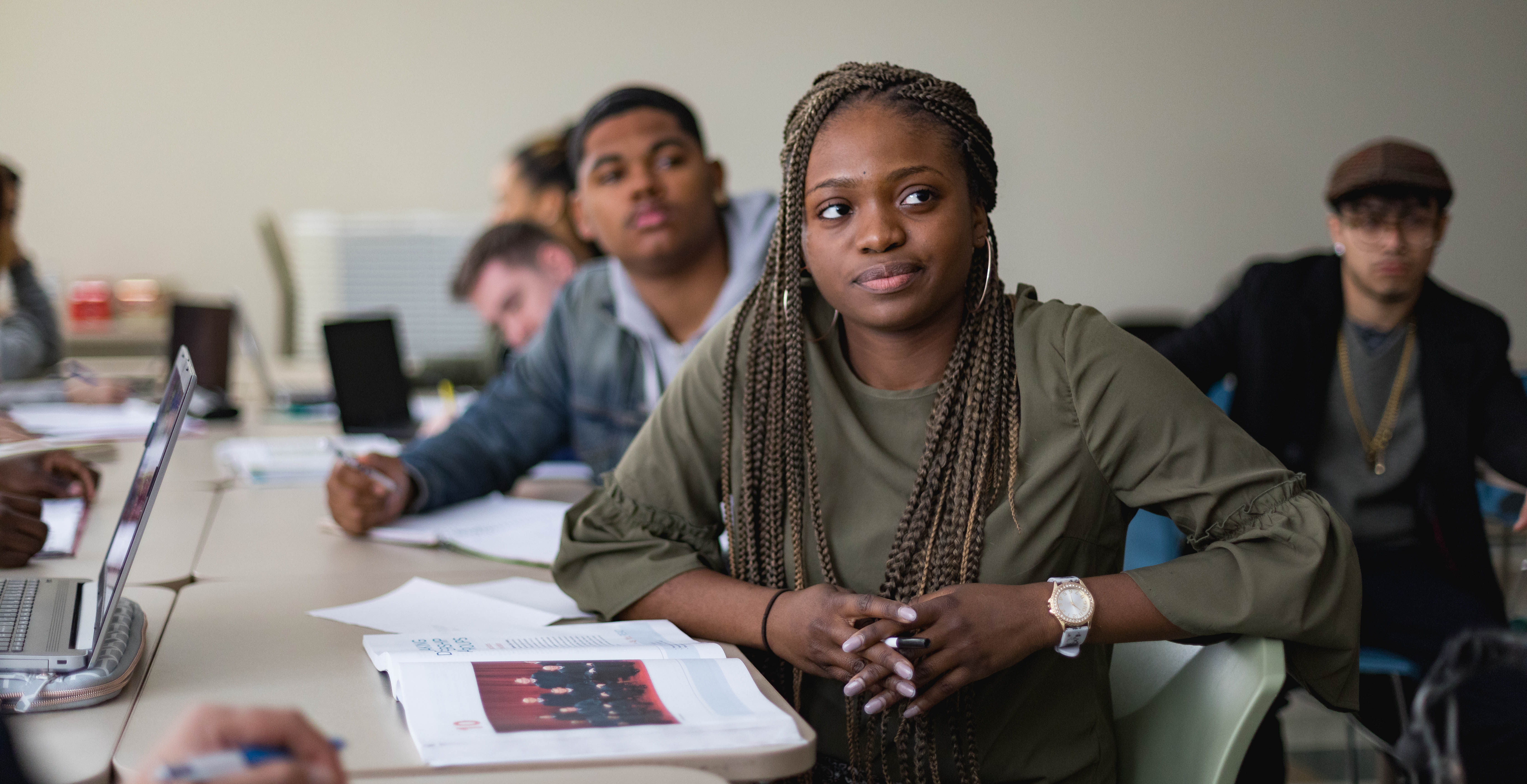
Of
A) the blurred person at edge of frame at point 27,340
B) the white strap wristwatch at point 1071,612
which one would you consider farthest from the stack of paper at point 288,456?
the white strap wristwatch at point 1071,612

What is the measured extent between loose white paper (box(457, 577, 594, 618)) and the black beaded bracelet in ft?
0.74

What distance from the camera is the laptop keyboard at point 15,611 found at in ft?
3.11

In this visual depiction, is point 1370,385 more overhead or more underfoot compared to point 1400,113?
more underfoot

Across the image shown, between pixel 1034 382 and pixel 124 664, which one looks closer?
pixel 124 664

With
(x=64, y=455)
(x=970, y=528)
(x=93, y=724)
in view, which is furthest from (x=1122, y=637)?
(x=64, y=455)

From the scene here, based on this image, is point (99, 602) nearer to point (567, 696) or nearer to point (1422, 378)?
point (567, 696)

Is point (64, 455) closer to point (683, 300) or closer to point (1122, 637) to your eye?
point (683, 300)

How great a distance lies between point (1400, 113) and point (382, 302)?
15.6 feet

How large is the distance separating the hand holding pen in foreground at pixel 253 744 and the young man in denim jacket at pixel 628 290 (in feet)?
4.27

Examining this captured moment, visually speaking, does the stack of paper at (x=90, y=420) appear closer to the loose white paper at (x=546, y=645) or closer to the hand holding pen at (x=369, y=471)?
the hand holding pen at (x=369, y=471)

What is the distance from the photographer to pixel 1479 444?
194cm

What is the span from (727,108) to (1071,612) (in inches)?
180

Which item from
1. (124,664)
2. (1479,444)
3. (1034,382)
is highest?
(1034,382)

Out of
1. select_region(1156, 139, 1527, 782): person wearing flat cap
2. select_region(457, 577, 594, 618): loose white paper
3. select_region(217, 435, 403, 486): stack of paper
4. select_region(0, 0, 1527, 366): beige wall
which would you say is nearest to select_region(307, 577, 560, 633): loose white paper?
select_region(457, 577, 594, 618): loose white paper
